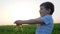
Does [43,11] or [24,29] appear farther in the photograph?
[24,29]

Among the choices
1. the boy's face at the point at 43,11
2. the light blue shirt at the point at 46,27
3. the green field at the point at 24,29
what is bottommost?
the green field at the point at 24,29

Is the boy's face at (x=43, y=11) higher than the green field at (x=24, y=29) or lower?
higher

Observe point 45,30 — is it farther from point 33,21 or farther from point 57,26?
point 57,26

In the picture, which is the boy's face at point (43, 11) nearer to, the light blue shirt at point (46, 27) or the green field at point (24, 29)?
the light blue shirt at point (46, 27)

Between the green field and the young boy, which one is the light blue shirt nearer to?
the young boy

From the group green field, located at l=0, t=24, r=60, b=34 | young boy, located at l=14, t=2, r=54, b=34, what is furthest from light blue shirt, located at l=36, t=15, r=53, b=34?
green field, located at l=0, t=24, r=60, b=34

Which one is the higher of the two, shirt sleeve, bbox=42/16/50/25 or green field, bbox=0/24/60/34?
shirt sleeve, bbox=42/16/50/25

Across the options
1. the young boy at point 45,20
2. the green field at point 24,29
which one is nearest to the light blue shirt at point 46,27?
the young boy at point 45,20

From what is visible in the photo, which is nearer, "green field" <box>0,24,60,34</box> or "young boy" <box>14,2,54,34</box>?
"young boy" <box>14,2,54,34</box>

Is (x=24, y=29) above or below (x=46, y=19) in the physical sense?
below

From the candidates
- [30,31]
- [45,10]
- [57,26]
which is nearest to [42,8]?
[45,10]

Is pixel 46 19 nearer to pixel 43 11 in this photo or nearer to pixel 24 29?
pixel 43 11

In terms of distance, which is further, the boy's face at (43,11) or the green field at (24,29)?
the green field at (24,29)

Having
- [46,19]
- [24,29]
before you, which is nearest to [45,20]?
[46,19]
